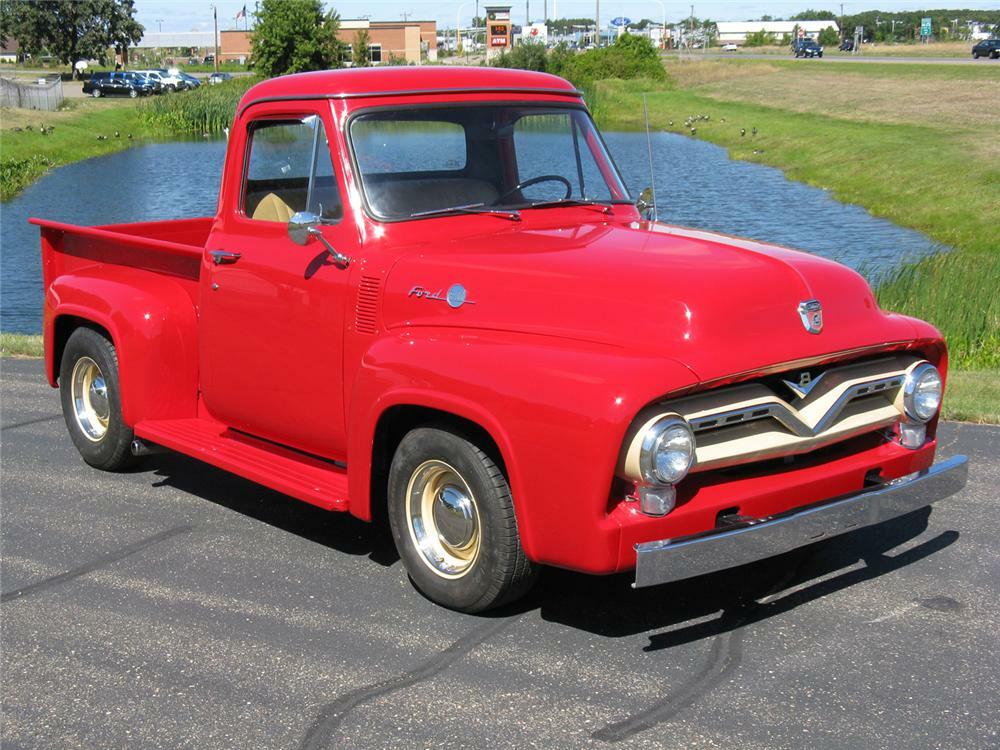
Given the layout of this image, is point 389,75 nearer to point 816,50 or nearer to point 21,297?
point 21,297

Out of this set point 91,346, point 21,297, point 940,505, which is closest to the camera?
point 940,505

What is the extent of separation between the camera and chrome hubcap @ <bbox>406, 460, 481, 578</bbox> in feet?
15.1

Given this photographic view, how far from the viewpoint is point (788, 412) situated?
4328mm

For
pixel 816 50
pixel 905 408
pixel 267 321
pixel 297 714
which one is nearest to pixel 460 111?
pixel 267 321

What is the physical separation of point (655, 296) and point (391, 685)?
164 cm

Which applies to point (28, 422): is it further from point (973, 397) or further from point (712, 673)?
point (973, 397)

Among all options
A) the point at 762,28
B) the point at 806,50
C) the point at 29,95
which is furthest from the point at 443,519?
the point at 762,28

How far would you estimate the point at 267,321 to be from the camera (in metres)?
5.50

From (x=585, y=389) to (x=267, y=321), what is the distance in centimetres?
201

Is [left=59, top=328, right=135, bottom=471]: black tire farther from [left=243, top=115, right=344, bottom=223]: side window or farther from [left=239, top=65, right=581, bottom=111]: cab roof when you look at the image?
[left=239, top=65, right=581, bottom=111]: cab roof

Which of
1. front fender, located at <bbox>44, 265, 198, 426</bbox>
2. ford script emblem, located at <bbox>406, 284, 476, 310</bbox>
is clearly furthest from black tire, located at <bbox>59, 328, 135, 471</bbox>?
ford script emblem, located at <bbox>406, 284, 476, 310</bbox>

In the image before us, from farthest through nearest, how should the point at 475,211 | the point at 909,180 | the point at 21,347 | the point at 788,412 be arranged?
1. the point at 909,180
2. the point at 21,347
3. the point at 475,211
4. the point at 788,412

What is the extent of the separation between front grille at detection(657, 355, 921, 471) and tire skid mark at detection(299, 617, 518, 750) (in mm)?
1072

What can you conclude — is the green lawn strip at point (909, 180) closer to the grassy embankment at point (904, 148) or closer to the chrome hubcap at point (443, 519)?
the grassy embankment at point (904, 148)
